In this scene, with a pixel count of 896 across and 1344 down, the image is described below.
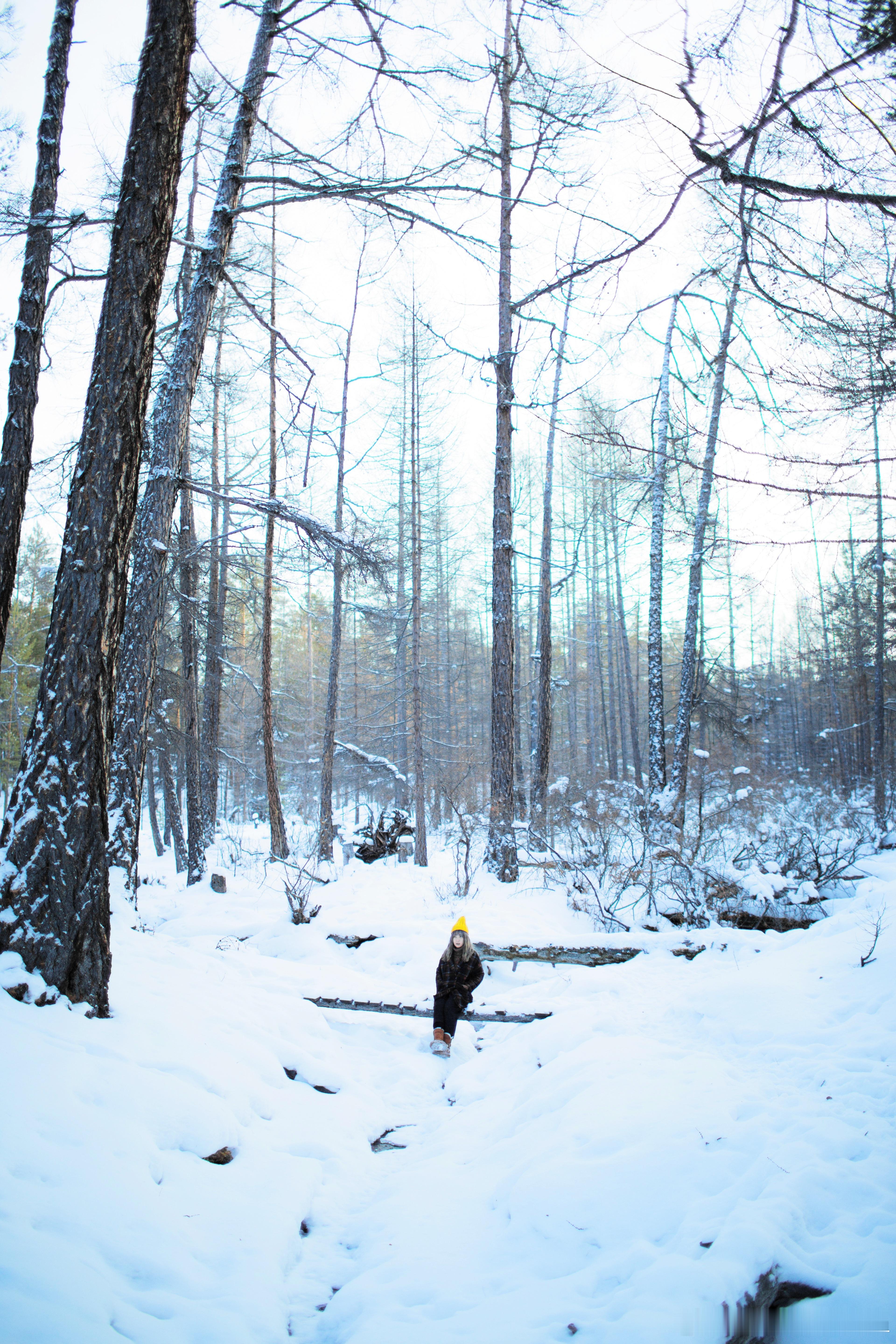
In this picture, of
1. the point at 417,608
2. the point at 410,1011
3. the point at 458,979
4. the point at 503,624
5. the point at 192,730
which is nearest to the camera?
the point at 458,979

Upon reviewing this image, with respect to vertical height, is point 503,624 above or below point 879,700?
above

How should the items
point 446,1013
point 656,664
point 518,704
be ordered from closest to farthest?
point 446,1013
point 656,664
point 518,704

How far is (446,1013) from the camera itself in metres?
4.80

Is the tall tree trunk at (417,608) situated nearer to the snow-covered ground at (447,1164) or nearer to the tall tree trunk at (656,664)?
the tall tree trunk at (656,664)

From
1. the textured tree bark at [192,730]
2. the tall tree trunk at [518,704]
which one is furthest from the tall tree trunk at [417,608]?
the textured tree bark at [192,730]

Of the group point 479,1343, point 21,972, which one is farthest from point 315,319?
point 479,1343

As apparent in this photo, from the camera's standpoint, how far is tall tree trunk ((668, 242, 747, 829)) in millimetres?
3330

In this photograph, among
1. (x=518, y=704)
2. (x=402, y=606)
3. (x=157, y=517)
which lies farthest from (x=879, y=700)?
(x=157, y=517)

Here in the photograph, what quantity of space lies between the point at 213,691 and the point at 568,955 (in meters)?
9.03

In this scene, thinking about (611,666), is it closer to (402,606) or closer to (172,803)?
(402,606)

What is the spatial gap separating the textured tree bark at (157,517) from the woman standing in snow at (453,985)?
9.86ft

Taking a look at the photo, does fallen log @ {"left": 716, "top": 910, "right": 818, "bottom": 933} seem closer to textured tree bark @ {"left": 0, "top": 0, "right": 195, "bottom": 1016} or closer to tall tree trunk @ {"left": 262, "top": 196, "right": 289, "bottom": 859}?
textured tree bark @ {"left": 0, "top": 0, "right": 195, "bottom": 1016}

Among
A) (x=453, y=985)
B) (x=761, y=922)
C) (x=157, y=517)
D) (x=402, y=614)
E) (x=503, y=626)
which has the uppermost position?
(x=402, y=614)

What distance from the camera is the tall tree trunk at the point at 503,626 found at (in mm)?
8500
